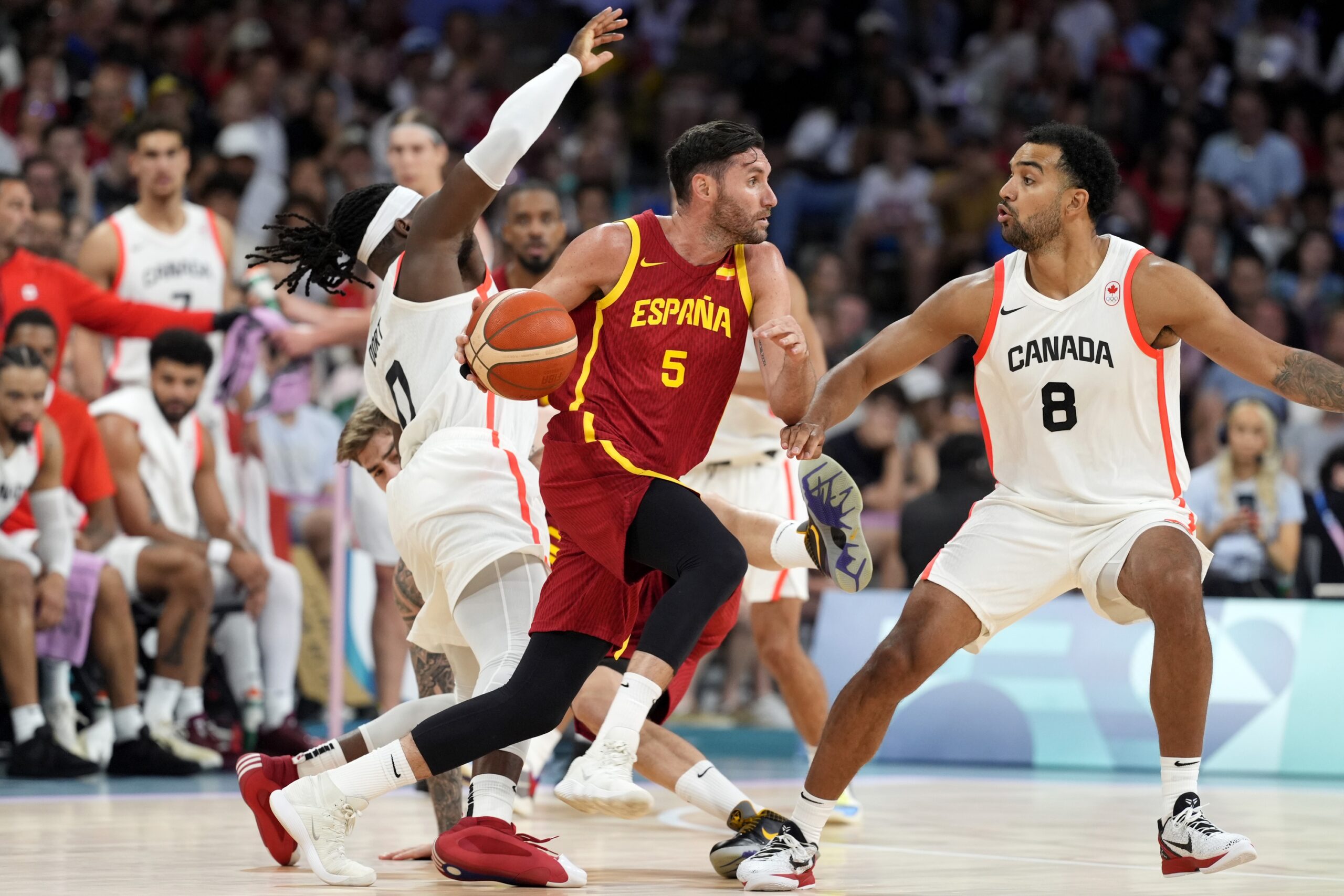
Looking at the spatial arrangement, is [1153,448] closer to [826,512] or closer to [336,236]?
[826,512]

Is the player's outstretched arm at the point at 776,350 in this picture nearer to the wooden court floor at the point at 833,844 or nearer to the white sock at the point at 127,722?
the wooden court floor at the point at 833,844

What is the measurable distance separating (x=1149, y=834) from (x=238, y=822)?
3.45 m

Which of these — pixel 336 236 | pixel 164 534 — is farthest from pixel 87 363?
pixel 336 236

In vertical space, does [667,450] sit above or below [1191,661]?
above

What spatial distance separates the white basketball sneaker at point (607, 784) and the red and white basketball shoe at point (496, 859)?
38 centimetres

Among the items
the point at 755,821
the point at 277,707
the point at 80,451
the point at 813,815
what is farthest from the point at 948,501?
the point at 813,815

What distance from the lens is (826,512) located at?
545 cm

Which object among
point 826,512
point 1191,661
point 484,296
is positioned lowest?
point 1191,661

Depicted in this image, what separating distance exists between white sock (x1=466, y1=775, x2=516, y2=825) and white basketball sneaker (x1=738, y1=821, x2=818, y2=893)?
71 centimetres

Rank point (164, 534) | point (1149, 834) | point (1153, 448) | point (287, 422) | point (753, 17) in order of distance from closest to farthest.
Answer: point (1153, 448), point (1149, 834), point (164, 534), point (287, 422), point (753, 17)

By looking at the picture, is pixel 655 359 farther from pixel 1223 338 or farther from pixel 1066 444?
pixel 1223 338

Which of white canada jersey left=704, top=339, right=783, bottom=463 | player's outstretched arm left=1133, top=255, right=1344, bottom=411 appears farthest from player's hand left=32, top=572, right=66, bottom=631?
player's outstretched arm left=1133, top=255, right=1344, bottom=411

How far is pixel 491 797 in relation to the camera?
518 cm

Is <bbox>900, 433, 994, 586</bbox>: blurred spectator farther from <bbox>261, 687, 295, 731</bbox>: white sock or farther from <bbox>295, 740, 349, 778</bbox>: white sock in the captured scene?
<bbox>295, 740, 349, 778</bbox>: white sock
